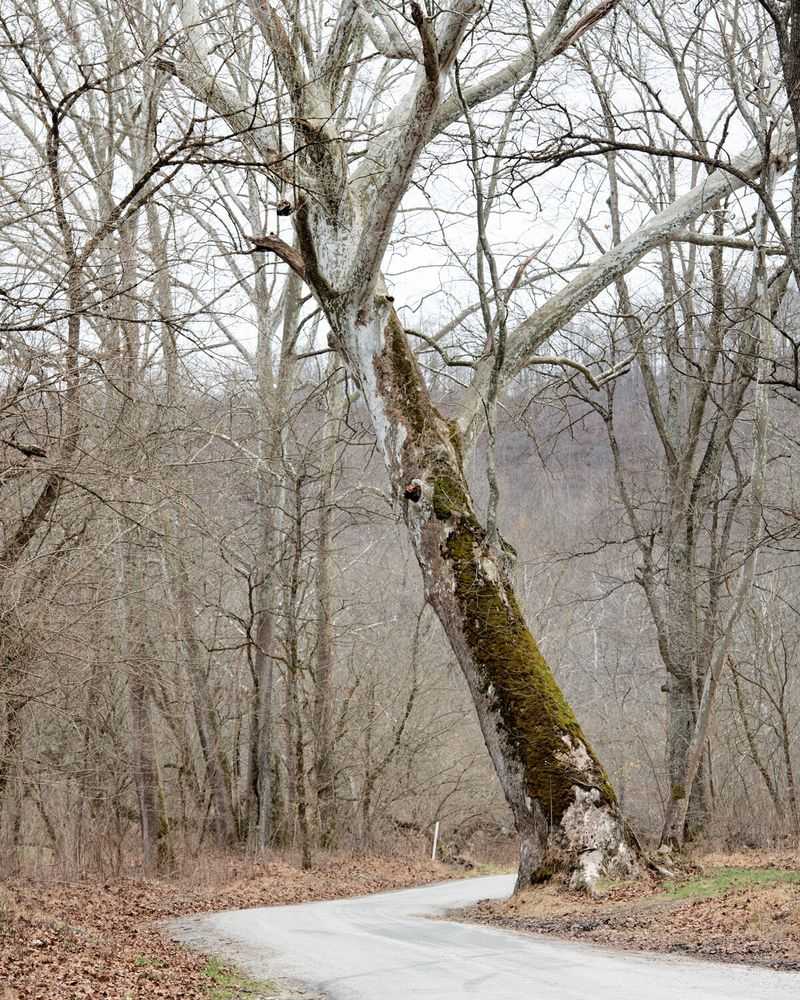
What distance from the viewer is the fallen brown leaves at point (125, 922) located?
19.9 feet

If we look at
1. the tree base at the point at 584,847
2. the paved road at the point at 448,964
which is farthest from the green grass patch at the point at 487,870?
the paved road at the point at 448,964

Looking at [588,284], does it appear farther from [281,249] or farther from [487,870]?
[487,870]

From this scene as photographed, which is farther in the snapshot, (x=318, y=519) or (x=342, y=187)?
(x=318, y=519)

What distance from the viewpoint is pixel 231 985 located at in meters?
6.29

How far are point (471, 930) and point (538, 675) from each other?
281cm

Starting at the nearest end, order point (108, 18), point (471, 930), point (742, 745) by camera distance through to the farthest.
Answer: point (471, 930) < point (108, 18) < point (742, 745)

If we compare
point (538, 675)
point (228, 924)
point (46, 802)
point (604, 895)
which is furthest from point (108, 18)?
point (46, 802)

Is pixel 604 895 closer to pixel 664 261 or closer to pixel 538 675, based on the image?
pixel 538 675

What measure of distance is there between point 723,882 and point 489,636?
315 centimetres

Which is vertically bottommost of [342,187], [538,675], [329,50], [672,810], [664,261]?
[672,810]

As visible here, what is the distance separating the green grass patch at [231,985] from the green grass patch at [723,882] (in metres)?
4.02

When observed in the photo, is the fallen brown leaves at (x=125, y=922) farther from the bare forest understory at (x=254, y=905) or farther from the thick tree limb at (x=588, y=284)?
the thick tree limb at (x=588, y=284)

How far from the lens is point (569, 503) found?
3962cm

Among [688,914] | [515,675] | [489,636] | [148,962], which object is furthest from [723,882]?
[148,962]
